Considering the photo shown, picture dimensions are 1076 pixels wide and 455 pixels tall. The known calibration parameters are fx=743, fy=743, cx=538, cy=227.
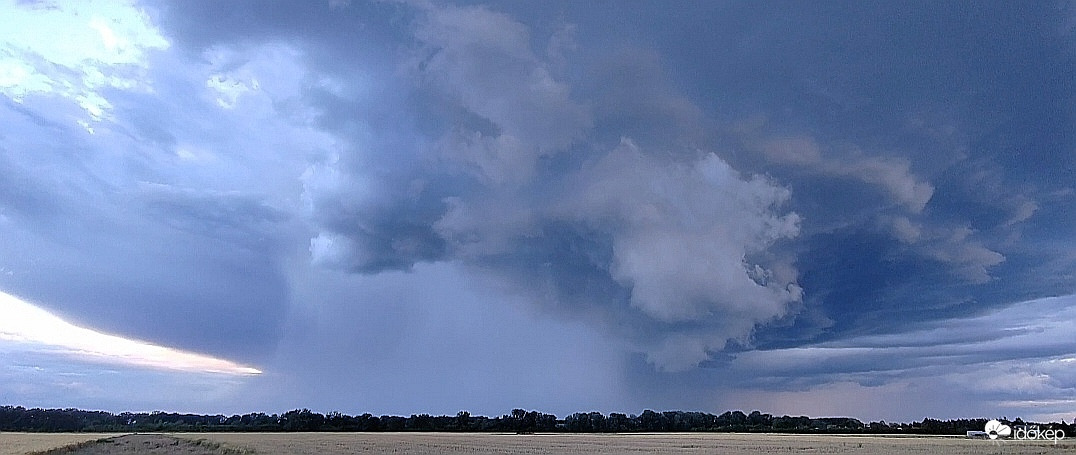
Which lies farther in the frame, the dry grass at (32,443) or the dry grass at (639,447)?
the dry grass at (32,443)

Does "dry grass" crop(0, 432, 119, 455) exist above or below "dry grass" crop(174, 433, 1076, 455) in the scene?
below

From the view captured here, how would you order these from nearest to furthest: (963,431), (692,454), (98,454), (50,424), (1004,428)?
(692,454) < (98,454) < (1004,428) < (963,431) < (50,424)

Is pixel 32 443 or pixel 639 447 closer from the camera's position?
pixel 639 447

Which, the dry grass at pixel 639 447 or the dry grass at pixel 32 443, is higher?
the dry grass at pixel 639 447

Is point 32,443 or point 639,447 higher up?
point 639,447

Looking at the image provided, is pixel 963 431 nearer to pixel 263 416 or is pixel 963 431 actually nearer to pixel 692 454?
pixel 692 454

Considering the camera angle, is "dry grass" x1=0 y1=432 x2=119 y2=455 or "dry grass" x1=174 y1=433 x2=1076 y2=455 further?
"dry grass" x1=0 y1=432 x2=119 y2=455

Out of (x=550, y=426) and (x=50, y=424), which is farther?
(x=550, y=426)

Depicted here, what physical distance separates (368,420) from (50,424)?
235ft

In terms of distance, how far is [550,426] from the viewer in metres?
191

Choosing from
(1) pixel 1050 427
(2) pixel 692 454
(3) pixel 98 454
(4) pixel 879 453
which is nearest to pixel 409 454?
(2) pixel 692 454

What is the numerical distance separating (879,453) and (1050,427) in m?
85.1

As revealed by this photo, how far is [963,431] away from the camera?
15775cm

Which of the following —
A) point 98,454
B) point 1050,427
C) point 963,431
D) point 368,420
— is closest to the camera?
point 98,454
